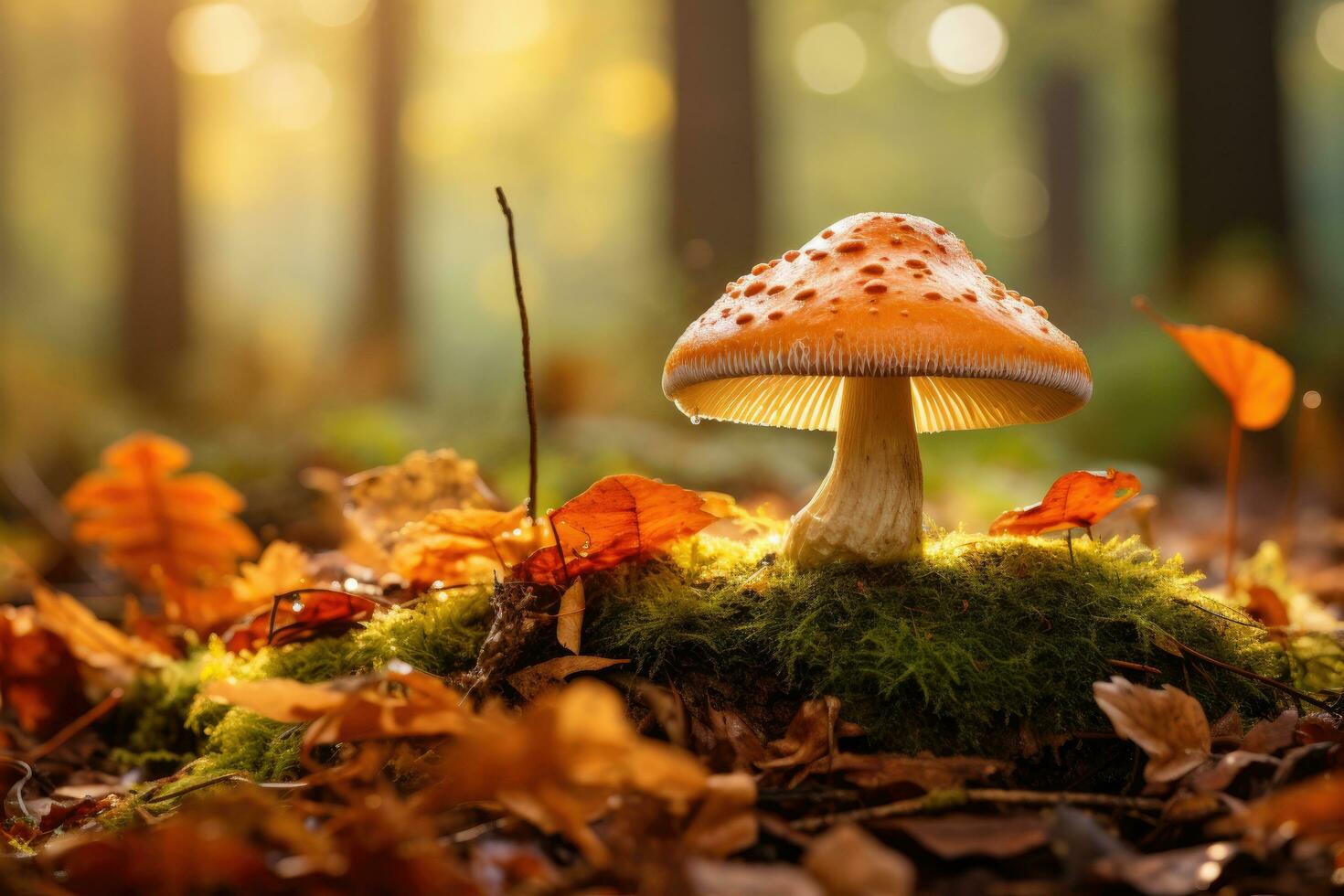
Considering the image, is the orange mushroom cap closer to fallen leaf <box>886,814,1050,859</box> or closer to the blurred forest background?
fallen leaf <box>886,814,1050,859</box>

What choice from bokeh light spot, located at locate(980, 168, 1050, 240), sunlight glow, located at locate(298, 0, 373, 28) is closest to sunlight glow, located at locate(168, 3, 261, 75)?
sunlight glow, located at locate(298, 0, 373, 28)

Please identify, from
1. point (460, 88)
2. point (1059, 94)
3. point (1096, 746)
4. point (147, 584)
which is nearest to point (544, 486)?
point (147, 584)

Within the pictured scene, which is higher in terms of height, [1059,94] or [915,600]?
[1059,94]

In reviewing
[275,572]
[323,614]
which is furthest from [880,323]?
[275,572]

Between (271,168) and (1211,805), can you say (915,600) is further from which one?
(271,168)

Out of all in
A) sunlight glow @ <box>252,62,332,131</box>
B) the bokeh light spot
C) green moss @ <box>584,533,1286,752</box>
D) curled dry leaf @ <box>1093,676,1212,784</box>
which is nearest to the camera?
curled dry leaf @ <box>1093,676,1212,784</box>

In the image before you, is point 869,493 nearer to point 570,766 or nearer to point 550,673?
point 550,673
